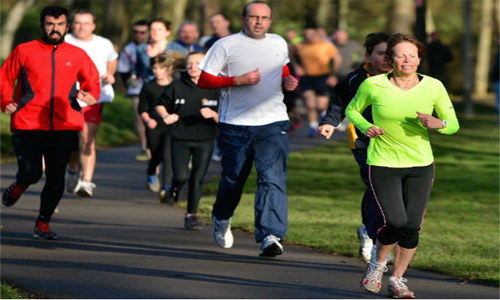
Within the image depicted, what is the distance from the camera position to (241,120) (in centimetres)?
830

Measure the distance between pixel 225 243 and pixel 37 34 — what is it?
35988 millimetres

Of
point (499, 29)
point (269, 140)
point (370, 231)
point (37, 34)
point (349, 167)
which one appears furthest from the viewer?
point (37, 34)

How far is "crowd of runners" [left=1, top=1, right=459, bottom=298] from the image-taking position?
22.2 feet

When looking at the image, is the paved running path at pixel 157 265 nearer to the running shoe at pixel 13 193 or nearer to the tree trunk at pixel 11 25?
the running shoe at pixel 13 193

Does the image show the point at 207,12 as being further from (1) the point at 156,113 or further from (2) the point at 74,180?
(1) the point at 156,113

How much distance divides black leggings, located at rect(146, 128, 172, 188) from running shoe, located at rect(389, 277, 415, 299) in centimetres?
481

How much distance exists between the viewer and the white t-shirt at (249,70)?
8.27 metres

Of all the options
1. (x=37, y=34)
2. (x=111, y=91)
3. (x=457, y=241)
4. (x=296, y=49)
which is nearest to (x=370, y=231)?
(x=457, y=241)

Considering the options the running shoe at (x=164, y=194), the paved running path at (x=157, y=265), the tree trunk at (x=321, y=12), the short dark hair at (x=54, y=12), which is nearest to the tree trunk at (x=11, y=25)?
the tree trunk at (x=321, y=12)

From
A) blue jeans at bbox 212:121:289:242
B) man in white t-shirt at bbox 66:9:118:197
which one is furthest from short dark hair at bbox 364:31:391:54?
man in white t-shirt at bbox 66:9:118:197

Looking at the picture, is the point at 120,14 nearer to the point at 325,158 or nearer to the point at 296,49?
the point at 296,49

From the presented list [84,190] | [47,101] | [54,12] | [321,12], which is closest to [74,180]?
[84,190]

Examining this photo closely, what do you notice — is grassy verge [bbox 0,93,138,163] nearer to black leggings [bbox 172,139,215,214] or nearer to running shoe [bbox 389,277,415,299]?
black leggings [bbox 172,139,215,214]

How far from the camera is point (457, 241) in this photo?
30.8 feet
